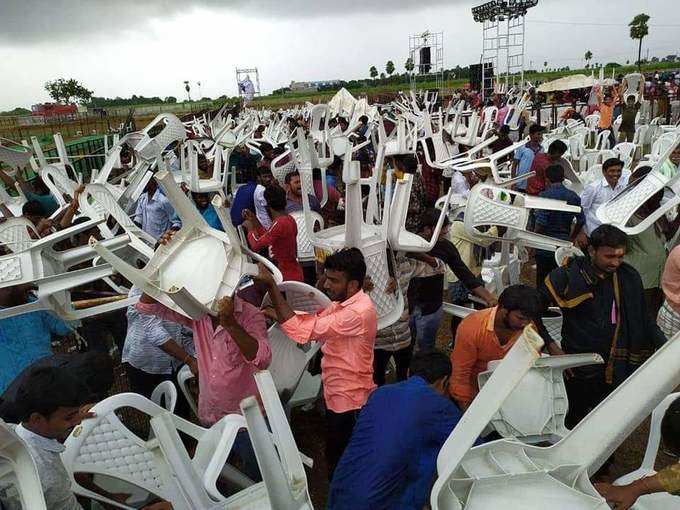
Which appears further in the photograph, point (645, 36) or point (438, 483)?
point (645, 36)

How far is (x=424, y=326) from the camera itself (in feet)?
12.0

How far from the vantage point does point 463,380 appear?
259 centimetres

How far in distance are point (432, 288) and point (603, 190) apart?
2422 mm

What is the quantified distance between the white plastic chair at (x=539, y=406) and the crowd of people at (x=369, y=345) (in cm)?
22

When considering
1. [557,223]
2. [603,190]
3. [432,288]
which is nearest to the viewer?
[432,288]

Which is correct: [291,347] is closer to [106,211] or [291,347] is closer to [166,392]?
[166,392]

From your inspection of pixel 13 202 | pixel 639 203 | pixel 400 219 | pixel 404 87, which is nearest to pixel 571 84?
pixel 639 203

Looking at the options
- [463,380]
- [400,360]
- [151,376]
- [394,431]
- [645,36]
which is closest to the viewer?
[394,431]

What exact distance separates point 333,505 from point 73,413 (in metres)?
1.09

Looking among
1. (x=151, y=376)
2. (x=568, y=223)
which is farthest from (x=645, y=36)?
(x=151, y=376)

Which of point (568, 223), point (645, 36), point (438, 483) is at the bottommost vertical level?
point (568, 223)

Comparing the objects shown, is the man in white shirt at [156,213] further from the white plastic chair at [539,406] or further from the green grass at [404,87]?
the green grass at [404,87]

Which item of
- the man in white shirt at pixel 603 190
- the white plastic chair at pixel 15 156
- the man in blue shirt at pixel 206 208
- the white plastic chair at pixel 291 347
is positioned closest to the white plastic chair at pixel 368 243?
the white plastic chair at pixel 291 347

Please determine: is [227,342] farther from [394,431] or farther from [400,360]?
[400,360]
